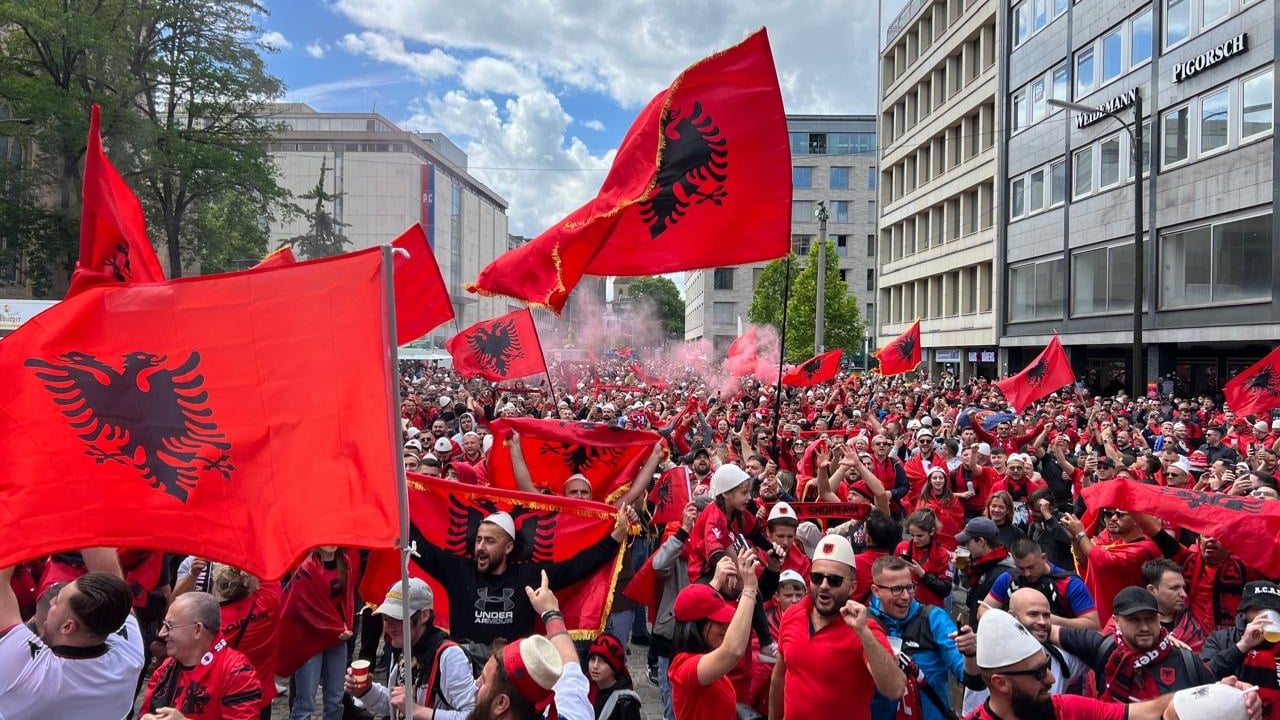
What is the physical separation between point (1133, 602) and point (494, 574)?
10.8 ft

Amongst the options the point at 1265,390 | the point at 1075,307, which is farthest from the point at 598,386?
the point at 1075,307

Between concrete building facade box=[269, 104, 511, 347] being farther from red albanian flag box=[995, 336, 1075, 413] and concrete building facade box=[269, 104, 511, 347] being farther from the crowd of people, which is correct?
the crowd of people

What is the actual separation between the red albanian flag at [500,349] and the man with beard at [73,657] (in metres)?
9.95

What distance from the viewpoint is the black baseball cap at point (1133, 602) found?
4.44 meters

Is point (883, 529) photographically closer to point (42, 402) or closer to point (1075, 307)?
point (42, 402)

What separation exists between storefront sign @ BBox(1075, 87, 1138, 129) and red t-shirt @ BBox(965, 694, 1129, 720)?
2884cm

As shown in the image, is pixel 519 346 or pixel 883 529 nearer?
pixel 883 529

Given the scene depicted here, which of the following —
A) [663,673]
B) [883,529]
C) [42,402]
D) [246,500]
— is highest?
[42,402]

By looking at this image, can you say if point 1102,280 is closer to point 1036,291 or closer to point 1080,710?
point 1036,291

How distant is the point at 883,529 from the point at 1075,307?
104ft

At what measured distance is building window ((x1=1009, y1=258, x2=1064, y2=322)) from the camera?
1398 inches

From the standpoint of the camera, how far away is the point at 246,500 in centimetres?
378

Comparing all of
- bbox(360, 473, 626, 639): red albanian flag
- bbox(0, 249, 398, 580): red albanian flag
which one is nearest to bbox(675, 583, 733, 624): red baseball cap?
bbox(360, 473, 626, 639): red albanian flag

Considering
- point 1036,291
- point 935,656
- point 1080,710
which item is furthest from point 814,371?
point 1036,291
